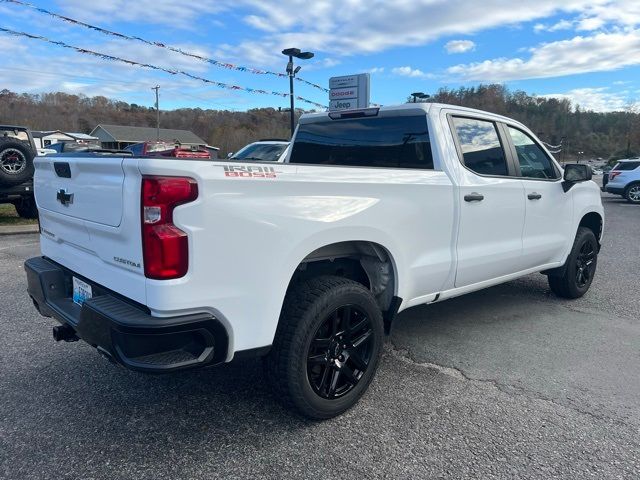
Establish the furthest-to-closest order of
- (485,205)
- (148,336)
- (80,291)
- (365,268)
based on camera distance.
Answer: (485,205) < (365,268) < (80,291) < (148,336)

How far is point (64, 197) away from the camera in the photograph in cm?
285

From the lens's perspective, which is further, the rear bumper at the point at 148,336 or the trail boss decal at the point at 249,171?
the trail boss decal at the point at 249,171

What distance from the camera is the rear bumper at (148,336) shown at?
217cm

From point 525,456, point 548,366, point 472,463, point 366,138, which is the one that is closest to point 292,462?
point 472,463

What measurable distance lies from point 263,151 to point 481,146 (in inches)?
330

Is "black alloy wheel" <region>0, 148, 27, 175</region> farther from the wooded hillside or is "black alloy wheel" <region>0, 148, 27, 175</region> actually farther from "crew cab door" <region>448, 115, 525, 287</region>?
the wooded hillside

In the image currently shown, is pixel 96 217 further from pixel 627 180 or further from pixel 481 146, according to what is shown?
pixel 627 180

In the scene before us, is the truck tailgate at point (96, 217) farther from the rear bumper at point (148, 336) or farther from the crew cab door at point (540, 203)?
the crew cab door at point (540, 203)

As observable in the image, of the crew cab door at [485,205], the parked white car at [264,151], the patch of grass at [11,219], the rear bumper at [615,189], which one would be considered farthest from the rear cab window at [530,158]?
the rear bumper at [615,189]

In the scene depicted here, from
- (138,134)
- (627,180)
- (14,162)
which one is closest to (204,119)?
(138,134)

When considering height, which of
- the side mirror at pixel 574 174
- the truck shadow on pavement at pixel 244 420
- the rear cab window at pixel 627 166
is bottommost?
the truck shadow on pavement at pixel 244 420

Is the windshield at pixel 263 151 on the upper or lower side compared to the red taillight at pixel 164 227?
upper

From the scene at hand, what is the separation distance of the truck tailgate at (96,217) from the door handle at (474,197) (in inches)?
93.3

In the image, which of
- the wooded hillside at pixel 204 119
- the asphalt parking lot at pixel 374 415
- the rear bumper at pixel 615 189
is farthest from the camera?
the wooded hillside at pixel 204 119
